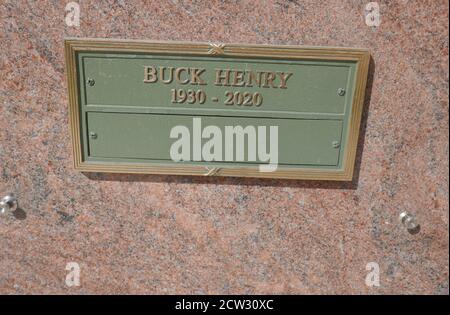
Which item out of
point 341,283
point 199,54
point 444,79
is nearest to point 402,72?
point 444,79

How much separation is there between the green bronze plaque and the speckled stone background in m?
0.11

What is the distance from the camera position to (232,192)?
2674 millimetres

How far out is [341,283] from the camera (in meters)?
2.83

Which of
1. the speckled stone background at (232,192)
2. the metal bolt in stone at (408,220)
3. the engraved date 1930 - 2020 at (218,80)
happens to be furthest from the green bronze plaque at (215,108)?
the metal bolt in stone at (408,220)

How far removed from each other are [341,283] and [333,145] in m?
1.06

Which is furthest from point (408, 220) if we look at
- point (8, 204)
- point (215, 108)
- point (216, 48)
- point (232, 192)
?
point (8, 204)

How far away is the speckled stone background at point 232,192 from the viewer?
2369mm

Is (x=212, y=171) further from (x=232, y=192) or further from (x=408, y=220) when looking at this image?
(x=408, y=220)

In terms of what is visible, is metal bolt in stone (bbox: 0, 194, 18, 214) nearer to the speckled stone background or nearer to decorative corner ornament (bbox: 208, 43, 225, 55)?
the speckled stone background

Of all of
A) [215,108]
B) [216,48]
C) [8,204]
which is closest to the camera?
[216,48]

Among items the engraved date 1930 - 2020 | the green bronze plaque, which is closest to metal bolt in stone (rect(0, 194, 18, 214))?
the green bronze plaque

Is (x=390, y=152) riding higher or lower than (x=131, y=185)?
higher

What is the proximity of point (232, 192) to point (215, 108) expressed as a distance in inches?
23.7

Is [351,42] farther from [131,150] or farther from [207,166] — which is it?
[131,150]
